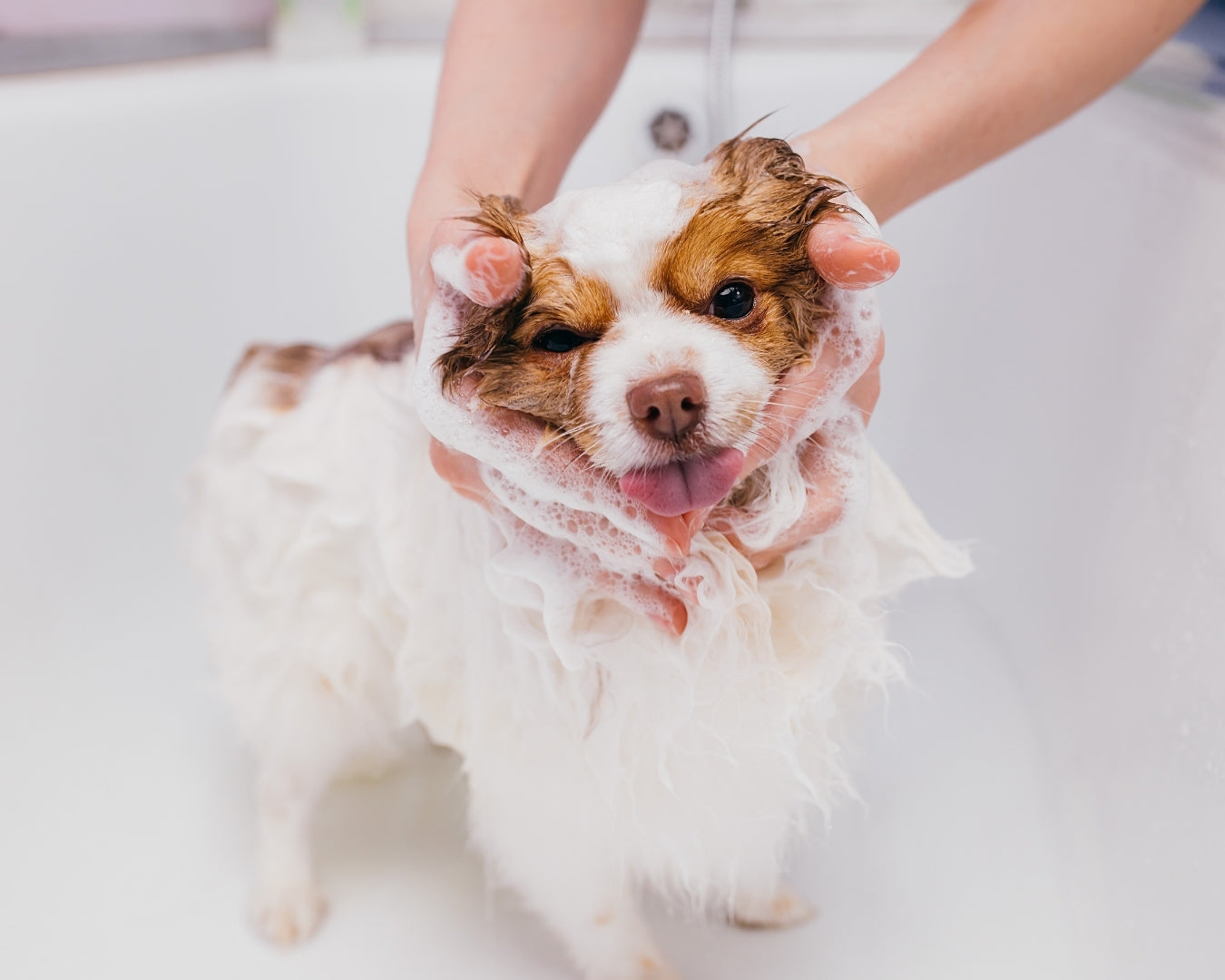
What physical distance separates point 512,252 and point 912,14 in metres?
1.67

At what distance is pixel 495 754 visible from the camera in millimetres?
947

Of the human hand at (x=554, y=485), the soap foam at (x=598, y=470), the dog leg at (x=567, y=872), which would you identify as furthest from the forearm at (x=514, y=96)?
the dog leg at (x=567, y=872)

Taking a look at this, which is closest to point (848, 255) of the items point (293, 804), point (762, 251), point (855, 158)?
point (762, 251)

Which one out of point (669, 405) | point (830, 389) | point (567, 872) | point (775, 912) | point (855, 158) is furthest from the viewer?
point (775, 912)

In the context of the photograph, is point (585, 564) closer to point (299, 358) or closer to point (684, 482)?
point (684, 482)

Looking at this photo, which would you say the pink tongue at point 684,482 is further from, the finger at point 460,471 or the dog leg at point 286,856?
the dog leg at point 286,856

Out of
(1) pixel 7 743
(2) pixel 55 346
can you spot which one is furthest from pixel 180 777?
(2) pixel 55 346

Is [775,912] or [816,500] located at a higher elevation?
[816,500]

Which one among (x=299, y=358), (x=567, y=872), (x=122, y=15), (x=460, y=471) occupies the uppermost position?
(x=122, y=15)

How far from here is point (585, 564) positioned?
0.80 metres

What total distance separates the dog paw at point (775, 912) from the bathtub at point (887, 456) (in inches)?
0.7

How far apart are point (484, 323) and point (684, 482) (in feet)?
0.55

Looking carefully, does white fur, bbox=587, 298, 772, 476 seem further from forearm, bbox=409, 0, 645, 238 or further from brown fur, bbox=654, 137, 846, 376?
forearm, bbox=409, 0, 645, 238

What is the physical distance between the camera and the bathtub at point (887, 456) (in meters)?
1.15
